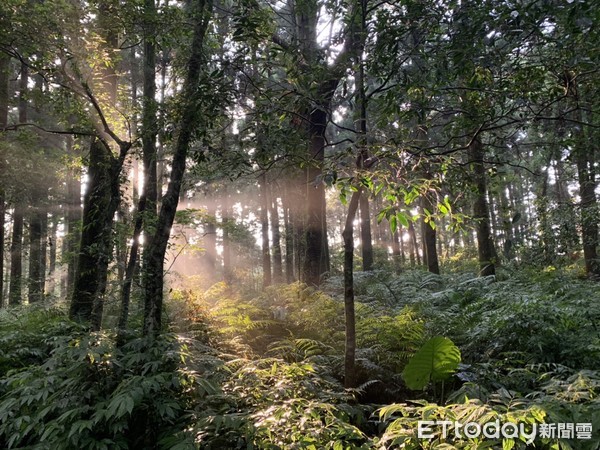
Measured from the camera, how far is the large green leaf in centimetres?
395

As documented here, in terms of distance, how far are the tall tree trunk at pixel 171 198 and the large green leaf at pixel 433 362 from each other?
2.95 meters

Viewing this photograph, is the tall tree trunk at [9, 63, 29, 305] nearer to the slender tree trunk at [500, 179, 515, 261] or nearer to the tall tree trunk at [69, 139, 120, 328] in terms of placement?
the tall tree trunk at [69, 139, 120, 328]

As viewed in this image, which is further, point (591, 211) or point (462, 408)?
point (591, 211)

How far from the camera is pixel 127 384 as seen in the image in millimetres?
3428

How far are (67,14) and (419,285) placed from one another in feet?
30.9

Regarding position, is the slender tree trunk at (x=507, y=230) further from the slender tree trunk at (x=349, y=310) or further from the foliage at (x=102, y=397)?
the foliage at (x=102, y=397)

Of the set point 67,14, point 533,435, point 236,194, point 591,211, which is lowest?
point 533,435

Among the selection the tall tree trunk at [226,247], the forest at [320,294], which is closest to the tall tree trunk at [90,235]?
the forest at [320,294]

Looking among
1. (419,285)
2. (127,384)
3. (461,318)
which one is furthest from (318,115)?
(127,384)

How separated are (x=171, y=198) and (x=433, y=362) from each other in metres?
3.71

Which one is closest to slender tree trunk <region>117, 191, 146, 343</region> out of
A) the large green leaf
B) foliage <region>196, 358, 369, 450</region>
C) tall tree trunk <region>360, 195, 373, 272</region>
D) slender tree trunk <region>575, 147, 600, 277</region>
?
foliage <region>196, 358, 369, 450</region>

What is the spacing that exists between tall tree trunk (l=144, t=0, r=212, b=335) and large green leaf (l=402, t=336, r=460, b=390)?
2.95 metres

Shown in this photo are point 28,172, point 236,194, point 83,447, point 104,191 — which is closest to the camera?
point 83,447

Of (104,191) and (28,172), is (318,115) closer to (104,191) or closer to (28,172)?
(104,191)
